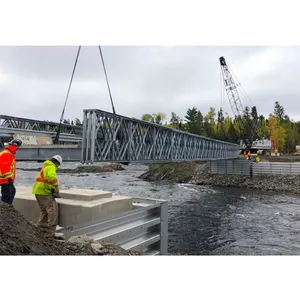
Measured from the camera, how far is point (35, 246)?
4.97 metres

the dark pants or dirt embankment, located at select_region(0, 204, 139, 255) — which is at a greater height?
the dark pants

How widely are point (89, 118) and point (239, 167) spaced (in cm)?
3245

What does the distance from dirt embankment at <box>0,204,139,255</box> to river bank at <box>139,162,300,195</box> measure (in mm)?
29697

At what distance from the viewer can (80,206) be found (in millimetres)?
6723

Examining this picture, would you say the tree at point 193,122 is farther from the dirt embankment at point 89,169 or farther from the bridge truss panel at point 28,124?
the bridge truss panel at point 28,124

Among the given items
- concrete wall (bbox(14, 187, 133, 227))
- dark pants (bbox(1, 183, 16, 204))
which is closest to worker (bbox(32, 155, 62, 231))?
concrete wall (bbox(14, 187, 133, 227))

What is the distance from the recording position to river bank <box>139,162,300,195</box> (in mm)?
33138

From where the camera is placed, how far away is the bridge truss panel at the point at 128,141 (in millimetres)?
11227

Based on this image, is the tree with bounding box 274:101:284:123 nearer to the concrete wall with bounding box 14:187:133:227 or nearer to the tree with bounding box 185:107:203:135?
the tree with bounding box 185:107:203:135

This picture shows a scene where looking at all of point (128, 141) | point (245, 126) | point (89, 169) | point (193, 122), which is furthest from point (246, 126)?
point (128, 141)

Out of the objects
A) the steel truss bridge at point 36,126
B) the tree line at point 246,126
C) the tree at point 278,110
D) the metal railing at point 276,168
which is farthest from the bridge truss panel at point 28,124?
the tree at point 278,110

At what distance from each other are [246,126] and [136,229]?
54.8 m

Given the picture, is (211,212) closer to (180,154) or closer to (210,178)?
(180,154)

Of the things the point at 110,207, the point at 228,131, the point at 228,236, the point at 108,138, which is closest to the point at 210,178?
the point at 228,236
